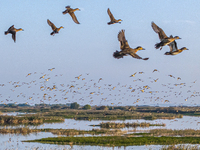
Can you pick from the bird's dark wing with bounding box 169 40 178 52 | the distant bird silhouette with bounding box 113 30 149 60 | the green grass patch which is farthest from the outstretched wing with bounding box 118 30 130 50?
the green grass patch

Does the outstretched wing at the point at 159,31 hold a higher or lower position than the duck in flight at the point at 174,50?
higher

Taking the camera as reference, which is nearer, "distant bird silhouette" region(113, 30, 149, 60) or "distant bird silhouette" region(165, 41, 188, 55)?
"distant bird silhouette" region(113, 30, 149, 60)

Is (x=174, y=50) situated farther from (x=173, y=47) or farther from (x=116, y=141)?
(x=116, y=141)

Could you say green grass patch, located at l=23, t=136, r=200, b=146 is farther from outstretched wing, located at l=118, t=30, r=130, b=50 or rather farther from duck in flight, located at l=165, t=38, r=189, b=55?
outstretched wing, located at l=118, t=30, r=130, b=50

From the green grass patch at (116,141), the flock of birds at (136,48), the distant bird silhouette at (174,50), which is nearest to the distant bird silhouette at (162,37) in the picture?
the flock of birds at (136,48)

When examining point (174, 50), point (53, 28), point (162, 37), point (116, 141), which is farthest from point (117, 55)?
point (116, 141)

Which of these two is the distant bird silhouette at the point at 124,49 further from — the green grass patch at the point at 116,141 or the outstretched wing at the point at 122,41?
the green grass patch at the point at 116,141

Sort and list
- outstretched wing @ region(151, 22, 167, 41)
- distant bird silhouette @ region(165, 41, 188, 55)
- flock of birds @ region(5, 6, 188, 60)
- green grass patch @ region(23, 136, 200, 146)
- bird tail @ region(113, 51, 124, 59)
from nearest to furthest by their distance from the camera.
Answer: bird tail @ region(113, 51, 124, 59) → flock of birds @ region(5, 6, 188, 60) → outstretched wing @ region(151, 22, 167, 41) → distant bird silhouette @ region(165, 41, 188, 55) → green grass patch @ region(23, 136, 200, 146)

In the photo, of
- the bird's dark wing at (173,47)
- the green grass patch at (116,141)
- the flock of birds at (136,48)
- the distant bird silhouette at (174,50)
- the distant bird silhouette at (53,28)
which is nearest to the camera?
the flock of birds at (136,48)

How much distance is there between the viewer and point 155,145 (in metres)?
34.0

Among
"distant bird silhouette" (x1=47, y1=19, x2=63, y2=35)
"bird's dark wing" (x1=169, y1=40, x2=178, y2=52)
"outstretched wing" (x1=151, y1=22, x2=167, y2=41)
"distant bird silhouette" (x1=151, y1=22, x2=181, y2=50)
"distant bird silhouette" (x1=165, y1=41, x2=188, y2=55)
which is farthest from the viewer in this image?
"distant bird silhouette" (x1=47, y1=19, x2=63, y2=35)

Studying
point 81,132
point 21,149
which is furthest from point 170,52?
point 81,132

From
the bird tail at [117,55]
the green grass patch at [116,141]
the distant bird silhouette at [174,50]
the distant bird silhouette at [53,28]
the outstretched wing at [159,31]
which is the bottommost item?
the green grass patch at [116,141]

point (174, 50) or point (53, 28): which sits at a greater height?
point (53, 28)
